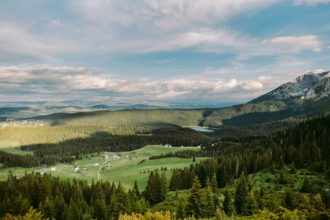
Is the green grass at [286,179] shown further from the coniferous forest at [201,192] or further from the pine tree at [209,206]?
the pine tree at [209,206]

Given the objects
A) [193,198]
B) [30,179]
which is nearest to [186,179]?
[193,198]

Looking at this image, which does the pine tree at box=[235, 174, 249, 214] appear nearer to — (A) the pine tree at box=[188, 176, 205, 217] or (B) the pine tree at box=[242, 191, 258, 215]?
(B) the pine tree at box=[242, 191, 258, 215]

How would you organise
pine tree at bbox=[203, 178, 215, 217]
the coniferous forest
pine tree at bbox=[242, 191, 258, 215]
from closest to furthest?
pine tree at bbox=[242, 191, 258, 215] < the coniferous forest < pine tree at bbox=[203, 178, 215, 217]

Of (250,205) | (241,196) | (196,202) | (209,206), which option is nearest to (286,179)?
(241,196)

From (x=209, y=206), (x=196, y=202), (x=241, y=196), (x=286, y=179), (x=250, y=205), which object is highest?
(x=241, y=196)

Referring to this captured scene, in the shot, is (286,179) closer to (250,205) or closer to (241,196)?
(241,196)

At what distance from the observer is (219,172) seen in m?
141

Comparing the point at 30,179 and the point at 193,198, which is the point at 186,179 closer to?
the point at 193,198

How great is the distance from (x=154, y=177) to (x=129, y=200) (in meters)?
25.0

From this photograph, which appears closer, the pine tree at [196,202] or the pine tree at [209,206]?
the pine tree at [209,206]

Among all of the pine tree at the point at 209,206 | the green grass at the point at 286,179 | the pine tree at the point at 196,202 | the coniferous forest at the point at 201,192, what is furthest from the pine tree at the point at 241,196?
the green grass at the point at 286,179

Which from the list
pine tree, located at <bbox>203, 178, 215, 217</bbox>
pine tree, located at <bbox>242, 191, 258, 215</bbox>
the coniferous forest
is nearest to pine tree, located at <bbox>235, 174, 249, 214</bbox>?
the coniferous forest

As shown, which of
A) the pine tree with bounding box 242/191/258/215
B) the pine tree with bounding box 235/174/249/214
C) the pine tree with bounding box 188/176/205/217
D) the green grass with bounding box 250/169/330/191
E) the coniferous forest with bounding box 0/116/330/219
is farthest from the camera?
the green grass with bounding box 250/169/330/191

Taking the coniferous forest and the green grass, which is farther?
the green grass
